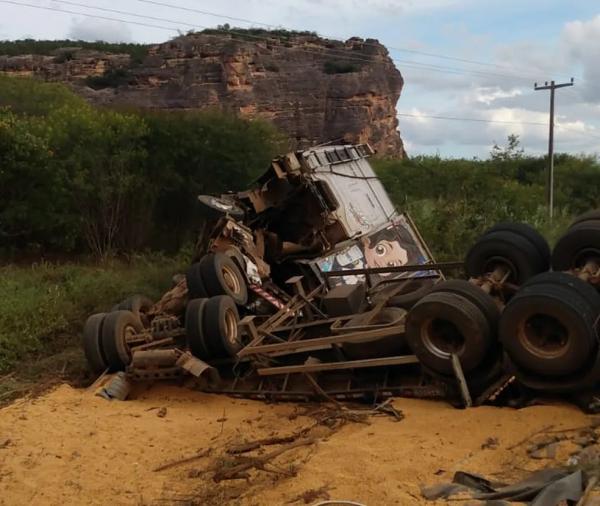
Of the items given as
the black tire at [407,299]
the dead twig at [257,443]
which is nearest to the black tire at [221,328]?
the black tire at [407,299]

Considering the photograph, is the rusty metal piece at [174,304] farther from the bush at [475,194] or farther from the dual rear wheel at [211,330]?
the bush at [475,194]

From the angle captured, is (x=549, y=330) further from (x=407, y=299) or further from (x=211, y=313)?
(x=211, y=313)

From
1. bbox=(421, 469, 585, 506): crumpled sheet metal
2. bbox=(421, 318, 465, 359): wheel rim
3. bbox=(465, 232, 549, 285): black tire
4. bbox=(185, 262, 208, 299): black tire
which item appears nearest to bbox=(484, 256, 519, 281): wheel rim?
bbox=(465, 232, 549, 285): black tire

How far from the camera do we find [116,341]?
939 cm

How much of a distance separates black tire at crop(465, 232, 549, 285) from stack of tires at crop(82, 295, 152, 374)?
171 inches

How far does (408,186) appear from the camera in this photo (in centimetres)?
2716

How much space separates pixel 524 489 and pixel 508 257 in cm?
443

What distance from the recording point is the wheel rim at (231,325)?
29.3 ft

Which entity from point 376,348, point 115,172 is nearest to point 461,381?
point 376,348

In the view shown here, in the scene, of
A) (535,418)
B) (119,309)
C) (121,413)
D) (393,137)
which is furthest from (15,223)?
(393,137)

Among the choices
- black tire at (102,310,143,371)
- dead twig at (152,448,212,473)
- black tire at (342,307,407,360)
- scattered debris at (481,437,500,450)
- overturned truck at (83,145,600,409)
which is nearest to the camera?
scattered debris at (481,437,500,450)

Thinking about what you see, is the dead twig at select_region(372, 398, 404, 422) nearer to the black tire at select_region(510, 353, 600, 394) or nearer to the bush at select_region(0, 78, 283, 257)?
the black tire at select_region(510, 353, 600, 394)

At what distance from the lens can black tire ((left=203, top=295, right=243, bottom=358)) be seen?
8.70 meters

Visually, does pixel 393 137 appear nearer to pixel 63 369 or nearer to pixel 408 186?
pixel 408 186
